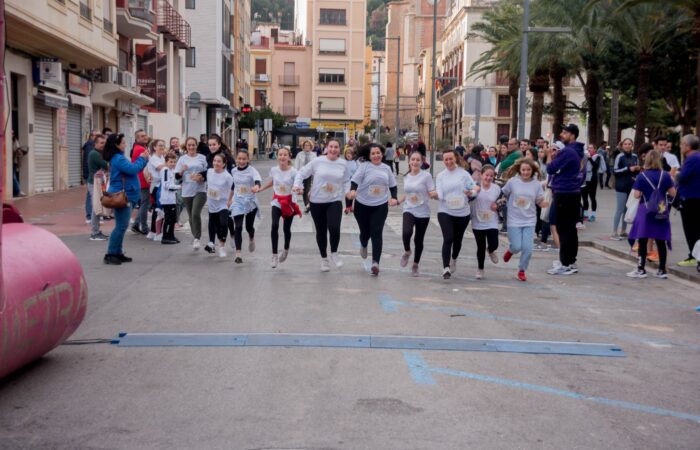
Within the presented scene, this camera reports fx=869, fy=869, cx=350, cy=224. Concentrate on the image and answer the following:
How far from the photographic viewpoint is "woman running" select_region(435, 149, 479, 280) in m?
11.2

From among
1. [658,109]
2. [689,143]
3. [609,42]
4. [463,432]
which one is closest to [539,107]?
[609,42]

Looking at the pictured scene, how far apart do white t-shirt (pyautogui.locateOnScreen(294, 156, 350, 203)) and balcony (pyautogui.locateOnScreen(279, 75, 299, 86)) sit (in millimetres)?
81767

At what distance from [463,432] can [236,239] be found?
7.83 metres

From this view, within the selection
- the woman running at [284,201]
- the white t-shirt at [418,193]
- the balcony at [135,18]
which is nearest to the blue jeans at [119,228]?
the woman running at [284,201]

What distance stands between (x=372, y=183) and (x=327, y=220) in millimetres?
792

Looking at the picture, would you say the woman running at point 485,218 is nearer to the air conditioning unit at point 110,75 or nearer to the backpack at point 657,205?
the backpack at point 657,205

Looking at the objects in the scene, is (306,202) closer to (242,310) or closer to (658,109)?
(242,310)

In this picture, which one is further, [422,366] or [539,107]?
[539,107]

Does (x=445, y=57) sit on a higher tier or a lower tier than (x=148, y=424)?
higher

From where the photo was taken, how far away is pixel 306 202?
21.8 meters

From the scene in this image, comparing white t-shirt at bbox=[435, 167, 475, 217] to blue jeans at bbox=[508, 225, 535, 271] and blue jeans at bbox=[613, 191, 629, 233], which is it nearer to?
blue jeans at bbox=[508, 225, 535, 271]

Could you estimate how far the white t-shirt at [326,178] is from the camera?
11.5 m

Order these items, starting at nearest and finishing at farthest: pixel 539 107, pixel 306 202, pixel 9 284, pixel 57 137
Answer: pixel 9 284, pixel 306 202, pixel 57 137, pixel 539 107

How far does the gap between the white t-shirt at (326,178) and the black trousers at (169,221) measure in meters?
3.68
